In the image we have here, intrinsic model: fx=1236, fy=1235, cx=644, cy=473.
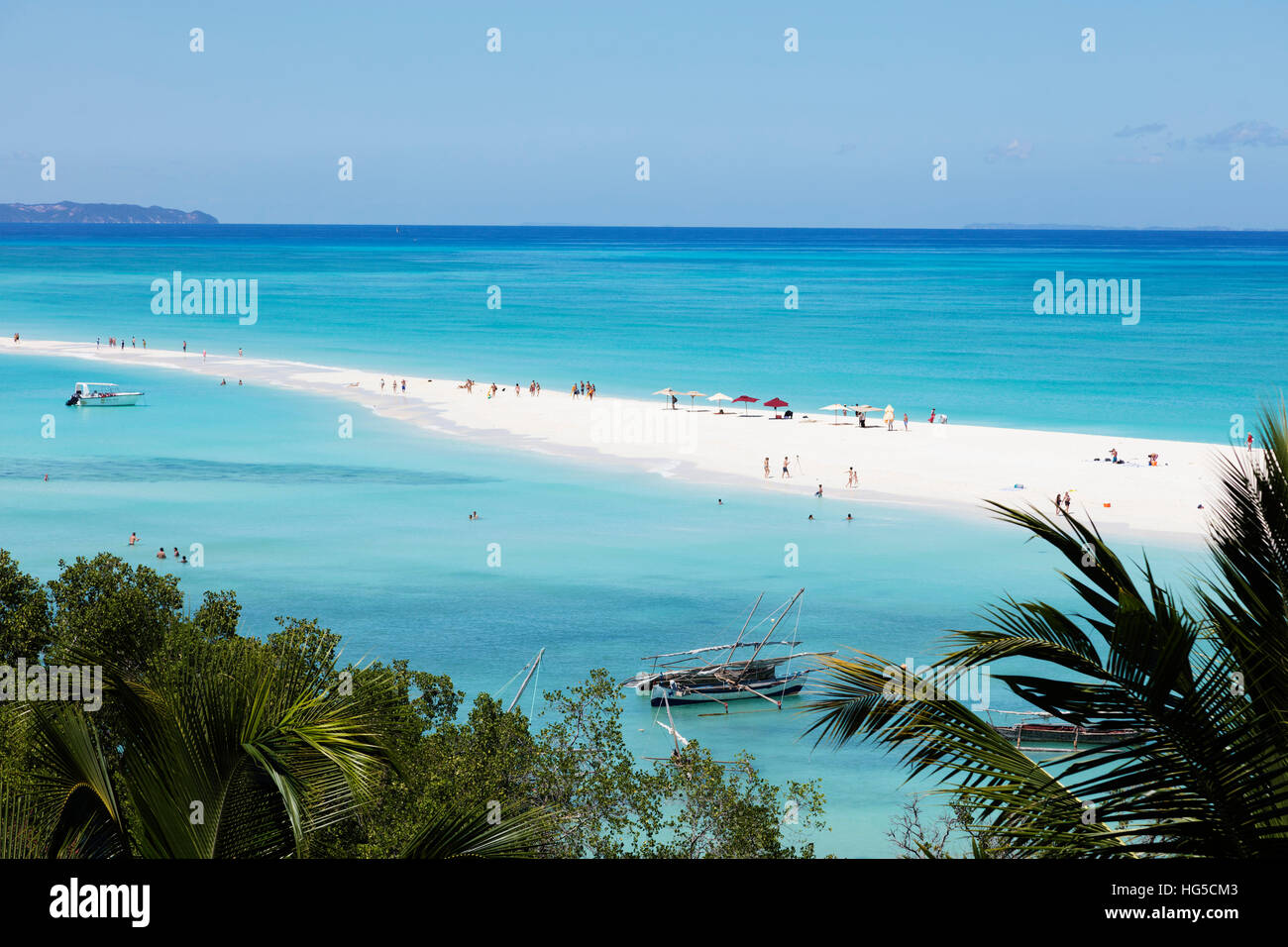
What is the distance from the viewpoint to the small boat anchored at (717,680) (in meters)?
30.3

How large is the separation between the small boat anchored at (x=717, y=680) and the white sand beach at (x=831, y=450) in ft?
61.9

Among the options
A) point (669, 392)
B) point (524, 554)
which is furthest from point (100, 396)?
point (524, 554)

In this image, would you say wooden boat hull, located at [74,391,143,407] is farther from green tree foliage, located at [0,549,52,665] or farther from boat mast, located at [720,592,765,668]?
green tree foliage, located at [0,549,52,665]

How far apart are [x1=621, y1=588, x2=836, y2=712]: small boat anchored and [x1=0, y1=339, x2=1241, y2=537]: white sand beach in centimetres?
1886

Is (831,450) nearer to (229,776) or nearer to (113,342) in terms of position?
(229,776)

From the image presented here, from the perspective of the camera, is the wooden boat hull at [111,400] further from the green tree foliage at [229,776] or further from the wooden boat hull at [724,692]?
the green tree foliage at [229,776]

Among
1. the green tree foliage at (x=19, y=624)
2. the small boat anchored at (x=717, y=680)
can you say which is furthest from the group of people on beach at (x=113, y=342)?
the green tree foliage at (x=19, y=624)

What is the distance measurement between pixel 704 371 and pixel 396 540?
180 feet

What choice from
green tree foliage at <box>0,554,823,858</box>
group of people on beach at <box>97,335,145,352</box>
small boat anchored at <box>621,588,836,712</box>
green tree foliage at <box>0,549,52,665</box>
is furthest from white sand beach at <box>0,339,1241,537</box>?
green tree foliage at <box>0,554,823,858</box>

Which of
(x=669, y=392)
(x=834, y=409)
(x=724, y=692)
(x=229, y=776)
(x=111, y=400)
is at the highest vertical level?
(x=669, y=392)

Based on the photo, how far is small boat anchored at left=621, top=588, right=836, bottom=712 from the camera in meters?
30.3

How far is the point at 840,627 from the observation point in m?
36.6

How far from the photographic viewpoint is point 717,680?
30.8 meters

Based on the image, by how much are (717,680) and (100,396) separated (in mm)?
60780
